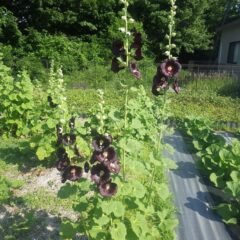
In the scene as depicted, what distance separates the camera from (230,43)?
67.1 ft

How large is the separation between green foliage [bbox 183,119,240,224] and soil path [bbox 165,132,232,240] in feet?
0.50

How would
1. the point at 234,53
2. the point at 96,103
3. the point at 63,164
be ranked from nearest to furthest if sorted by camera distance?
the point at 63,164, the point at 96,103, the point at 234,53

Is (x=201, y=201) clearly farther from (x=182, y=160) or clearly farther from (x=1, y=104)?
(x=1, y=104)

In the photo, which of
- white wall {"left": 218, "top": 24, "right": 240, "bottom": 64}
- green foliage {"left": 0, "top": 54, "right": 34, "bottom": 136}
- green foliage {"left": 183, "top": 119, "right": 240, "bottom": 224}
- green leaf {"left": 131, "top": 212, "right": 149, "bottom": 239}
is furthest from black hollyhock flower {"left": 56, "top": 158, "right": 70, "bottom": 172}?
white wall {"left": 218, "top": 24, "right": 240, "bottom": 64}

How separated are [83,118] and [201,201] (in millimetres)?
4585

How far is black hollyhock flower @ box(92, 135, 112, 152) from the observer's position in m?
2.58

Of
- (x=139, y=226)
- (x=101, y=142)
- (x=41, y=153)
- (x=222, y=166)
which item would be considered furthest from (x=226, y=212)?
(x=41, y=153)

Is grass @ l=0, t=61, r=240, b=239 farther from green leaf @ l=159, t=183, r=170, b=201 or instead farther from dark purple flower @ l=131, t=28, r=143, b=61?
green leaf @ l=159, t=183, r=170, b=201

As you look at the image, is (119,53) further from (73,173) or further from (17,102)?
(17,102)

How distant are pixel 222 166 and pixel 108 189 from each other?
8.77 ft

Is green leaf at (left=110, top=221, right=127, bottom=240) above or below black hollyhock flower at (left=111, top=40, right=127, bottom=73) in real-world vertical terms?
below

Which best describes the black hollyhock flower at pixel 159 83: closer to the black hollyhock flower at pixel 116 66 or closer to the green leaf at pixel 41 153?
the black hollyhock flower at pixel 116 66

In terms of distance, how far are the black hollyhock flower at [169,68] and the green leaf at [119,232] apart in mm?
1219

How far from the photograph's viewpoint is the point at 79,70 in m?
17.6
